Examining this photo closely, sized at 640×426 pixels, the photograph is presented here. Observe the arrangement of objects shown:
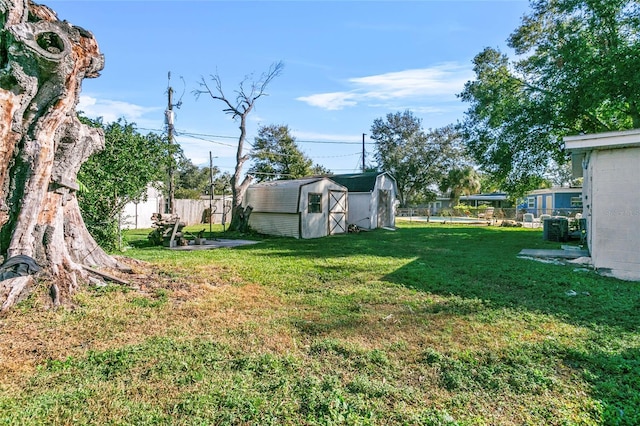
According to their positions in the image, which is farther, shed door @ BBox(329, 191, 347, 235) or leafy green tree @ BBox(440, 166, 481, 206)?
leafy green tree @ BBox(440, 166, 481, 206)

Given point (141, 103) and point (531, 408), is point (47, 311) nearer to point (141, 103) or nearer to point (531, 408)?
point (531, 408)

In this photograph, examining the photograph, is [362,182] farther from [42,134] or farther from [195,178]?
[195,178]

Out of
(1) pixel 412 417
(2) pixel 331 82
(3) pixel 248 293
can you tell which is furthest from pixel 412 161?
(1) pixel 412 417

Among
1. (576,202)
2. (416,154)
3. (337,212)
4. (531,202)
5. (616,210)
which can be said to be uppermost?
(416,154)

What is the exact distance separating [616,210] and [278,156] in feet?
91.5

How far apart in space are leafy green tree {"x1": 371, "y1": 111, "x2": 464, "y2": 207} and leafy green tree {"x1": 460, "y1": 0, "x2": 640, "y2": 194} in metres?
18.0

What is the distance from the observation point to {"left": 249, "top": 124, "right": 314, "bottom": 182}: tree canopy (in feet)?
104

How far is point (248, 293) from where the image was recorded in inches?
204

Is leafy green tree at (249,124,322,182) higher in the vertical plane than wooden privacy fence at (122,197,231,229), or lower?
higher

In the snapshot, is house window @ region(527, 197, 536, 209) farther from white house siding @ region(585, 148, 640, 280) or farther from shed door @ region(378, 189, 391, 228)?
white house siding @ region(585, 148, 640, 280)

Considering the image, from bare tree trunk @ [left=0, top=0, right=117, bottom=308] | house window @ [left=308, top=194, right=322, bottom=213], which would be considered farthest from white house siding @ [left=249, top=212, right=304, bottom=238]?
bare tree trunk @ [left=0, top=0, right=117, bottom=308]

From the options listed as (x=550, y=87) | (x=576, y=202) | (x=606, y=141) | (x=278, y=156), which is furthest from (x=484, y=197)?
(x=606, y=141)

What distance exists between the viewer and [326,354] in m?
3.14

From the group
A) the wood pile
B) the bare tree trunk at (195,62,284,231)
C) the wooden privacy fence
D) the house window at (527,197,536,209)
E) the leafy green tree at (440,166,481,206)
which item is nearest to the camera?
the wood pile
